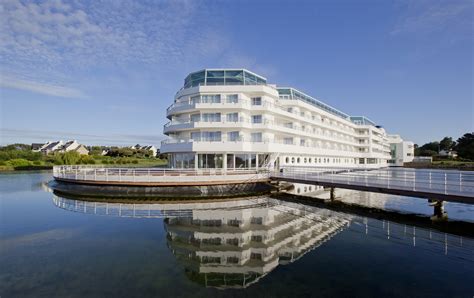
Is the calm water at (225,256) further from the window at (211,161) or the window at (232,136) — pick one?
the window at (232,136)

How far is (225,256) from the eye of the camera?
11.6m

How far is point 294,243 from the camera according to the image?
13.2m

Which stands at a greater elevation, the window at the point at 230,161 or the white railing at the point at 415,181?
the window at the point at 230,161

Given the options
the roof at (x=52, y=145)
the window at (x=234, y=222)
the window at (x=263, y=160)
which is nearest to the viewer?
the window at (x=234, y=222)

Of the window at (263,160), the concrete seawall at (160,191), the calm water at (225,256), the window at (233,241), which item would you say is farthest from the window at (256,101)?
the window at (233,241)

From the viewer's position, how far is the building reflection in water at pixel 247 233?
34.6ft

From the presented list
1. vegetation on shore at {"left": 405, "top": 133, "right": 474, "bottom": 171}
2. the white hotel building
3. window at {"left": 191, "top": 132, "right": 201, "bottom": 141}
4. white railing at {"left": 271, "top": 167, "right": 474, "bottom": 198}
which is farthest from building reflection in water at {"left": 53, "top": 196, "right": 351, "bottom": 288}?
vegetation on shore at {"left": 405, "top": 133, "right": 474, "bottom": 171}

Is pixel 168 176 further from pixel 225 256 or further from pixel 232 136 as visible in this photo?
pixel 225 256

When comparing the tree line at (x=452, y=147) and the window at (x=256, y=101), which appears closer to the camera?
the window at (x=256, y=101)

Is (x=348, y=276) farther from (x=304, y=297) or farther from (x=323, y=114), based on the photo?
(x=323, y=114)

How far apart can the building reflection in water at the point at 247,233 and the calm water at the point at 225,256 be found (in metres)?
0.06

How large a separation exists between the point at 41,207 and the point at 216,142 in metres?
18.8

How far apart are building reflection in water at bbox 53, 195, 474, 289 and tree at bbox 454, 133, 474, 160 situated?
105009mm

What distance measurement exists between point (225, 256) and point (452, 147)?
15332 cm
